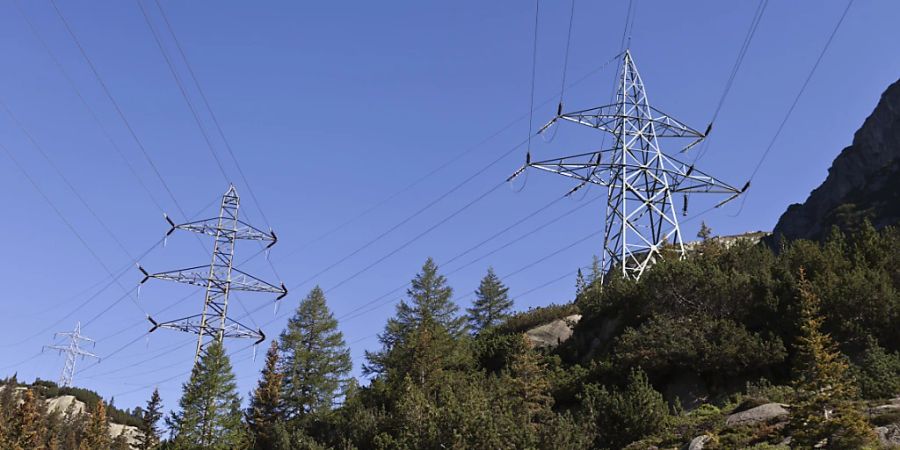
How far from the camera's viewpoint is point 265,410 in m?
44.9

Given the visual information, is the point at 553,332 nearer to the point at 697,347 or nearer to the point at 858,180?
the point at 697,347

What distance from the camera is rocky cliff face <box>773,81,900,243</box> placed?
107 meters

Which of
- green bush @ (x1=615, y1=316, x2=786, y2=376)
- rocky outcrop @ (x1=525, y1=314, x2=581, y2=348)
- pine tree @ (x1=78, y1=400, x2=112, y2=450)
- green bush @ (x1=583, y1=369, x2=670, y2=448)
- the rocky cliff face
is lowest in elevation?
green bush @ (x1=583, y1=369, x2=670, y2=448)

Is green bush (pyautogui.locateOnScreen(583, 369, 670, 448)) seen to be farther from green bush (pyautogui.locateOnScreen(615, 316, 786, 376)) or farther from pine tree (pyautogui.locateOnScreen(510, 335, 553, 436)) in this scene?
green bush (pyautogui.locateOnScreen(615, 316, 786, 376))

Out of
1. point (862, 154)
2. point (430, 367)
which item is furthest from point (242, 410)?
point (862, 154)

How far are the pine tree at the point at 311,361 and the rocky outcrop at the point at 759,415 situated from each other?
2801cm

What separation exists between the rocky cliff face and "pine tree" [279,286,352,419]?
84.5m

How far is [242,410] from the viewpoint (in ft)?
145

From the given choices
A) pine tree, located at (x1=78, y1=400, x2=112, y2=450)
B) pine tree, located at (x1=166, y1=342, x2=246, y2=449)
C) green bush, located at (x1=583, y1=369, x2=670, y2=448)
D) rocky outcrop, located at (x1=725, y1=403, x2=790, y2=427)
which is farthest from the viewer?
pine tree, located at (x1=78, y1=400, x2=112, y2=450)

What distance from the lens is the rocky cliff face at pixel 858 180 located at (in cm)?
10731

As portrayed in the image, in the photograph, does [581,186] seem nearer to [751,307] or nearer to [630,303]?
[630,303]

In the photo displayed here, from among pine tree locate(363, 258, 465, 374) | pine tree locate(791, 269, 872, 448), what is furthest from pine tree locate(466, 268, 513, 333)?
pine tree locate(791, 269, 872, 448)

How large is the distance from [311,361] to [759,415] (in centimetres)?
3459

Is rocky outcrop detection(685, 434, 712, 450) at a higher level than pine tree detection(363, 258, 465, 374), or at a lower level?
lower
